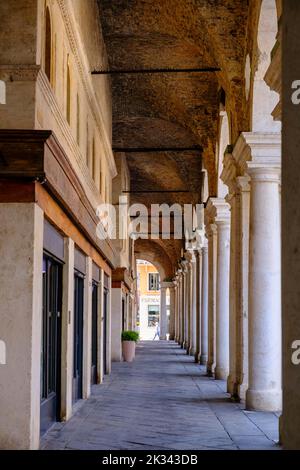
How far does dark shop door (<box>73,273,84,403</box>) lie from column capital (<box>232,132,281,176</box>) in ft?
11.2

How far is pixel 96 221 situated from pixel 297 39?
9.68 m

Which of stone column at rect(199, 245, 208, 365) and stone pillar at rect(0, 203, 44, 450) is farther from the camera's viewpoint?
stone column at rect(199, 245, 208, 365)

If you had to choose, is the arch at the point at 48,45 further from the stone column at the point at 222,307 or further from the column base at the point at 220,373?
the column base at the point at 220,373

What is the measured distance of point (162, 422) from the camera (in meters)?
10.7

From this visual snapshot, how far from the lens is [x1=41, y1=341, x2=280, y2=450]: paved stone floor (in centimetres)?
879

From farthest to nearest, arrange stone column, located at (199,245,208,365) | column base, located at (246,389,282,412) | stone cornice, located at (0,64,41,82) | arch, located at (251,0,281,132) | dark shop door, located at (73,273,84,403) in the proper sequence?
stone column, located at (199,245,208,365) < dark shop door, located at (73,273,84,403) < arch, located at (251,0,281,132) < column base, located at (246,389,282,412) < stone cornice, located at (0,64,41,82)

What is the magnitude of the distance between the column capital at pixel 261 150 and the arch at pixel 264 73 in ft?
1.06

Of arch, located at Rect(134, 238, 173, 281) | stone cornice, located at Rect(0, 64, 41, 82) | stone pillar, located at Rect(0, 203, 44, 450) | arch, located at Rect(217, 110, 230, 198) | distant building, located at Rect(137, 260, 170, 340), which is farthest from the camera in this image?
distant building, located at Rect(137, 260, 170, 340)

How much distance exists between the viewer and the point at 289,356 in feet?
15.8

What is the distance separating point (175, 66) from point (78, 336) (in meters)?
8.33

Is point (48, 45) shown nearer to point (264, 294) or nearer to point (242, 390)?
point (264, 294)

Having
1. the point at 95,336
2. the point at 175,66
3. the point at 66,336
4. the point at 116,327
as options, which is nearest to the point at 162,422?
the point at 66,336

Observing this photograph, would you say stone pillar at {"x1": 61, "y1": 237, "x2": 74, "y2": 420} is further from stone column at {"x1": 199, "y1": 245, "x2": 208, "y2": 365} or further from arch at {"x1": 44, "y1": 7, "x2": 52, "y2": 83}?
stone column at {"x1": 199, "y1": 245, "x2": 208, "y2": 365}

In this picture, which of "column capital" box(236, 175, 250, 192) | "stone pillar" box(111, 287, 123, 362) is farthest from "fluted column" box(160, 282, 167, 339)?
"column capital" box(236, 175, 250, 192)
